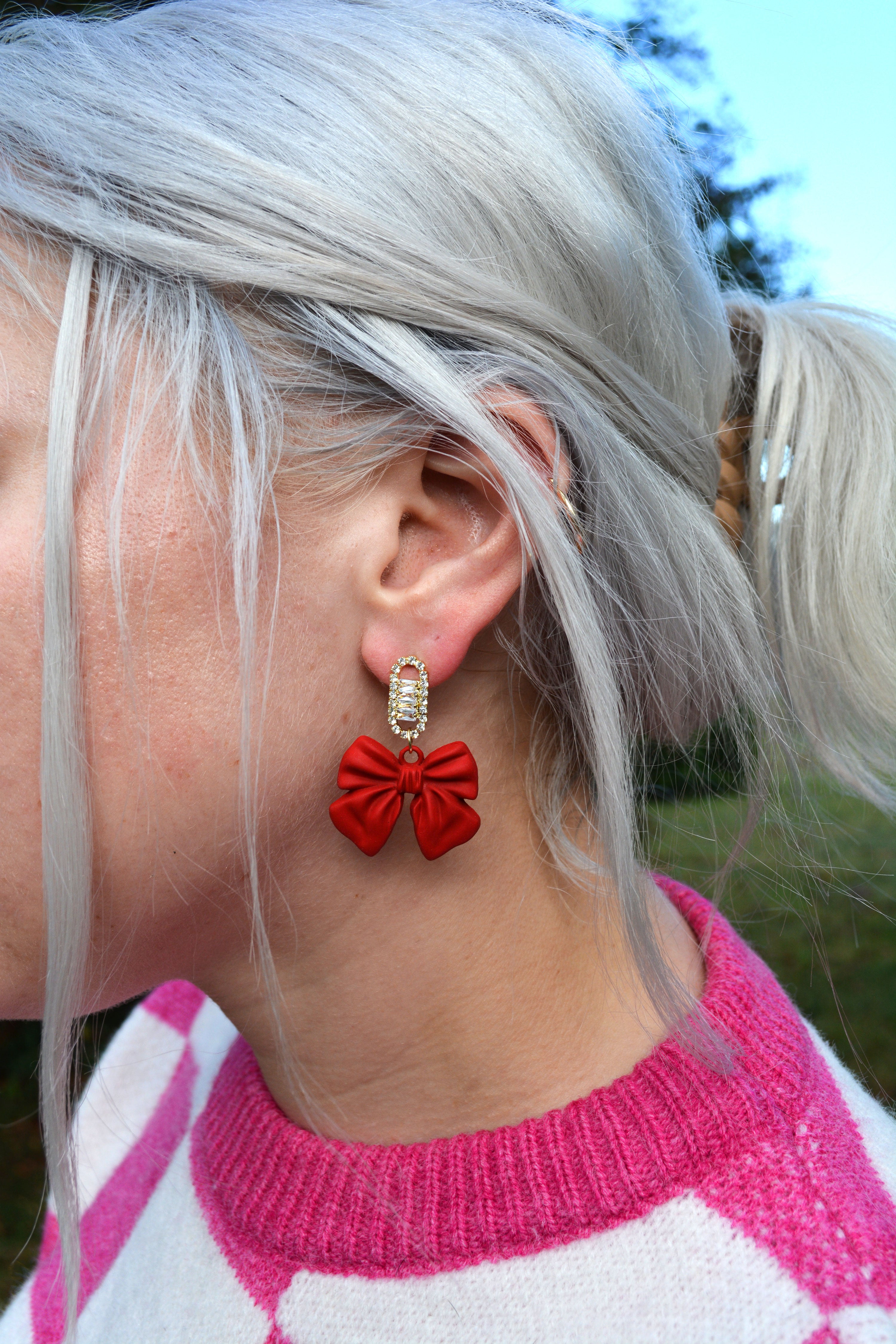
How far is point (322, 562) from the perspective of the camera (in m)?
1.18

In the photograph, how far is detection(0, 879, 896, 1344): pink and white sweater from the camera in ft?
3.48

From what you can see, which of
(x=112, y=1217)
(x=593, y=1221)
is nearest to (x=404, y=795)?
(x=593, y=1221)

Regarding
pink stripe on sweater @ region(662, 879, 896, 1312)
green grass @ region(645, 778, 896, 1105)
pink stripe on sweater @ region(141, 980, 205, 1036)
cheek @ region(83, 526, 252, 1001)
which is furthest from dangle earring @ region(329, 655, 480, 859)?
pink stripe on sweater @ region(141, 980, 205, 1036)

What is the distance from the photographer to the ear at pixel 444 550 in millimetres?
1192

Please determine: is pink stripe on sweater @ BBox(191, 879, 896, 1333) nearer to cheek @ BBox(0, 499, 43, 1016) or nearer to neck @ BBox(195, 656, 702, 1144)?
neck @ BBox(195, 656, 702, 1144)

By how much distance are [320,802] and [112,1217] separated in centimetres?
116

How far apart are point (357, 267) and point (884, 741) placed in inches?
43.0

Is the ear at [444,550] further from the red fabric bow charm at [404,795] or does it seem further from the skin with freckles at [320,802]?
the red fabric bow charm at [404,795]

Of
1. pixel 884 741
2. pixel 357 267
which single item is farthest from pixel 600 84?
pixel 884 741

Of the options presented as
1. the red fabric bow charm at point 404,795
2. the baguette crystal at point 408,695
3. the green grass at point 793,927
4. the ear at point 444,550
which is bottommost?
the green grass at point 793,927

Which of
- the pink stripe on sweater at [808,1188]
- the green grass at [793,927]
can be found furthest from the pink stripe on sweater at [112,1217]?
the pink stripe on sweater at [808,1188]

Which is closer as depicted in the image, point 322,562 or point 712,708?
point 322,562

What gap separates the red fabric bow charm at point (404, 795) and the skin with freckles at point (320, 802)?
2.5 inches

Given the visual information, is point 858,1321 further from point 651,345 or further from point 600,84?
point 600,84
